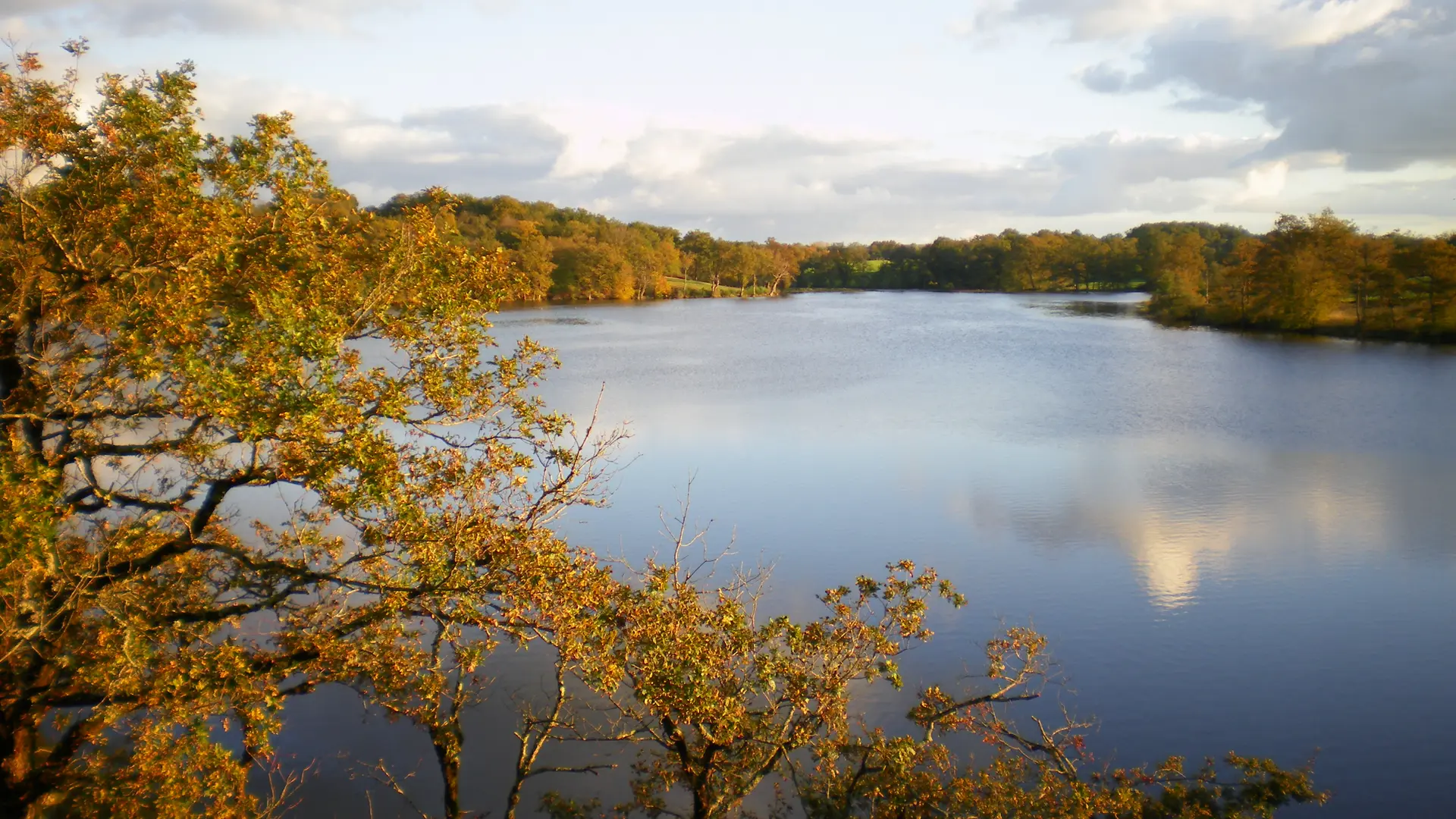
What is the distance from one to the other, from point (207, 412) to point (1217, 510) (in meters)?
18.0

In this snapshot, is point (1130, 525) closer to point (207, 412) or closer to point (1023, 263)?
point (207, 412)

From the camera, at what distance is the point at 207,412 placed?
7.02 meters

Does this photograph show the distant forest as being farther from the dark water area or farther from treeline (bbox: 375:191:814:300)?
the dark water area

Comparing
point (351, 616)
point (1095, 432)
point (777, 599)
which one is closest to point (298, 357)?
point (351, 616)

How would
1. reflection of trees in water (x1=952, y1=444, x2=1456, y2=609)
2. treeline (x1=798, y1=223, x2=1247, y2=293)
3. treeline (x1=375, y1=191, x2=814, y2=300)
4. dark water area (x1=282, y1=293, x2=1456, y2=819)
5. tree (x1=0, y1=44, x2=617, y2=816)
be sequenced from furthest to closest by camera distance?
treeline (x1=798, y1=223, x2=1247, y2=293), treeline (x1=375, y1=191, x2=814, y2=300), reflection of trees in water (x1=952, y1=444, x2=1456, y2=609), dark water area (x1=282, y1=293, x2=1456, y2=819), tree (x1=0, y1=44, x2=617, y2=816)

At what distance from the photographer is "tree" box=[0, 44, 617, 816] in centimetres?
675

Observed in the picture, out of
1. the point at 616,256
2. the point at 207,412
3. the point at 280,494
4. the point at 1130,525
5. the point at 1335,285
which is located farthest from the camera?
the point at 616,256

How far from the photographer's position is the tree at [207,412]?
6.75m

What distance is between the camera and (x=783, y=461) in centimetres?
2216

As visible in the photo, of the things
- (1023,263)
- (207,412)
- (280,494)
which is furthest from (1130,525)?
(1023,263)

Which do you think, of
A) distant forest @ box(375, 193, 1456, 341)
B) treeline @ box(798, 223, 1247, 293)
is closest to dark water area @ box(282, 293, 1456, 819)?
distant forest @ box(375, 193, 1456, 341)

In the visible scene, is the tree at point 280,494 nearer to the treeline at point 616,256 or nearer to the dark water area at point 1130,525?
the dark water area at point 1130,525

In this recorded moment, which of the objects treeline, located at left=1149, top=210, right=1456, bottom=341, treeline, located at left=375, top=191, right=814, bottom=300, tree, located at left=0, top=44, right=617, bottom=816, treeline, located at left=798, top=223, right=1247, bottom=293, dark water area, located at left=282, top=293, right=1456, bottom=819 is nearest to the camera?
tree, located at left=0, top=44, right=617, bottom=816

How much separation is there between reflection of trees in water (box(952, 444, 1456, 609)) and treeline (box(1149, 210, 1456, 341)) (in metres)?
33.0
